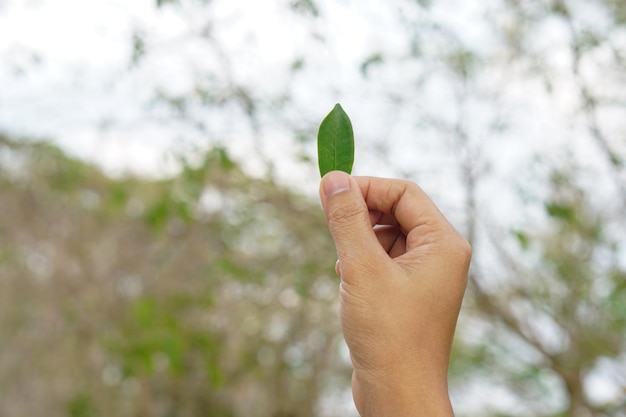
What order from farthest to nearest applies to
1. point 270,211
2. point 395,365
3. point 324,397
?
point 324,397
point 270,211
point 395,365

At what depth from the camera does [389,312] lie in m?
0.79

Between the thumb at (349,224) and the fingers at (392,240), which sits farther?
the fingers at (392,240)

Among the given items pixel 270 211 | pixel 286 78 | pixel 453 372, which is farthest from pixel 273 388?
pixel 286 78

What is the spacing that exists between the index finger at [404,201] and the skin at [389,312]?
0.09ft

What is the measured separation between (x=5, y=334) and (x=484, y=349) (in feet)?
14.2

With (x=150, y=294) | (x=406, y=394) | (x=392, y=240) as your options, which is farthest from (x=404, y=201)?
(x=150, y=294)

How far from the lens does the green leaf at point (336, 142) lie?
0.79 metres

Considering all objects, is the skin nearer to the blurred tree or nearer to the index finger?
the index finger

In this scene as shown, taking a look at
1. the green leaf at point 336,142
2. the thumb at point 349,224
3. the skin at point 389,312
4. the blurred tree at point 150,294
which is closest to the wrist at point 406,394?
the skin at point 389,312

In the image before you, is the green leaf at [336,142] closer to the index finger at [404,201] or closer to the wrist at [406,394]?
the index finger at [404,201]

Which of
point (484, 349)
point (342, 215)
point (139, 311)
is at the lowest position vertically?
point (342, 215)

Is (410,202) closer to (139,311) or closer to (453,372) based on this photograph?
(139,311)

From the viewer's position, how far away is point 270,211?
4.25m

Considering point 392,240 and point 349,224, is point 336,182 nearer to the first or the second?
point 349,224
